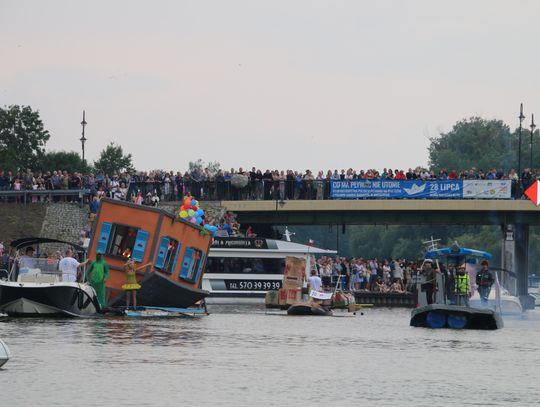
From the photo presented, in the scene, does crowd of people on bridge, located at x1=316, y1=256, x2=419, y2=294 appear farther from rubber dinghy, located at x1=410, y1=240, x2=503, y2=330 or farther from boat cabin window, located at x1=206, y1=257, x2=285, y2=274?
rubber dinghy, located at x1=410, y1=240, x2=503, y2=330

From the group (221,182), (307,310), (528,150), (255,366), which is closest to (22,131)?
(528,150)

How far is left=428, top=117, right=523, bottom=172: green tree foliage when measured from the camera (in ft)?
497

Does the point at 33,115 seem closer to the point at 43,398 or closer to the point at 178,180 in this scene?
the point at 178,180

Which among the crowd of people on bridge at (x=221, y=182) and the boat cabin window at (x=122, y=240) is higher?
the crowd of people on bridge at (x=221, y=182)

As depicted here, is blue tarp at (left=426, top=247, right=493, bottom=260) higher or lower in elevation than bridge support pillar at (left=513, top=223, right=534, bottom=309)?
lower

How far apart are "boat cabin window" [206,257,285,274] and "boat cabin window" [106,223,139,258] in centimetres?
2405

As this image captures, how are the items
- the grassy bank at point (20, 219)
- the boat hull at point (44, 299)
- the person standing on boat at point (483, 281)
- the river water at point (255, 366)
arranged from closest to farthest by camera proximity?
the river water at point (255, 366), the boat hull at point (44, 299), the person standing on boat at point (483, 281), the grassy bank at point (20, 219)

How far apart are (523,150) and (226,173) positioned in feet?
246

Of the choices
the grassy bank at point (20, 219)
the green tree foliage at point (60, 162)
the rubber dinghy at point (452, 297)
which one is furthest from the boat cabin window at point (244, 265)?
the green tree foliage at point (60, 162)

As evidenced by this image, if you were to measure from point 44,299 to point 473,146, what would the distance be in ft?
404

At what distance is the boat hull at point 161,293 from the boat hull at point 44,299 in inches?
122

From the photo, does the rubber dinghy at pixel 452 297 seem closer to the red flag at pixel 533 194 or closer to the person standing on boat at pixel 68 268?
the person standing on boat at pixel 68 268

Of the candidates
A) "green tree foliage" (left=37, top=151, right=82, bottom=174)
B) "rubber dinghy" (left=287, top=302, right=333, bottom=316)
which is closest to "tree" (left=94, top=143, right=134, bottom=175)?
"green tree foliage" (left=37, top=151, right=82, bottom=174)

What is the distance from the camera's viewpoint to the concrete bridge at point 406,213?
70.1 meters
